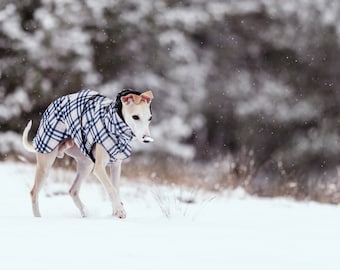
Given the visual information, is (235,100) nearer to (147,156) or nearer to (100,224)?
(147,156)

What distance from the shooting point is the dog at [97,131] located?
554 centimetres

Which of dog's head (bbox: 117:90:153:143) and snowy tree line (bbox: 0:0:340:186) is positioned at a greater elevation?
snowy tree line (bbox: 0:0:340:186)

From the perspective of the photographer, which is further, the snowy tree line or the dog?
the snowy tree line

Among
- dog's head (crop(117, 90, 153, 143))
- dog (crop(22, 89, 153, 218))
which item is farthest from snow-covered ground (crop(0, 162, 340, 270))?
dog's head (crop(117, 90, 153, 143))

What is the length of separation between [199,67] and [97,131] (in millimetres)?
8031

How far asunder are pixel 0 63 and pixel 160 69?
2892 mm

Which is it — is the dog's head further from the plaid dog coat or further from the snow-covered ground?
the snow-covered ground

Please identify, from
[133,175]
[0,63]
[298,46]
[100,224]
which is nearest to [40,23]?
[0,63]

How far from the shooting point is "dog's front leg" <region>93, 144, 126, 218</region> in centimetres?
571

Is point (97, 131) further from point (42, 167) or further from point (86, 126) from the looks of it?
point (42, 167)

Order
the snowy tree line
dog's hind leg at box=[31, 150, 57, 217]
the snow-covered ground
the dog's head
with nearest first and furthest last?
the snow-covered ground
the dog's head
dog's hind leg at box=[31, 150, 57, 217]
the snowy tree line

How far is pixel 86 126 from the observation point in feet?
19.0

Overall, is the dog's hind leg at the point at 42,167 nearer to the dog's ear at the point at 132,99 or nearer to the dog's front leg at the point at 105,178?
the dog's front leg at the point at 105,178

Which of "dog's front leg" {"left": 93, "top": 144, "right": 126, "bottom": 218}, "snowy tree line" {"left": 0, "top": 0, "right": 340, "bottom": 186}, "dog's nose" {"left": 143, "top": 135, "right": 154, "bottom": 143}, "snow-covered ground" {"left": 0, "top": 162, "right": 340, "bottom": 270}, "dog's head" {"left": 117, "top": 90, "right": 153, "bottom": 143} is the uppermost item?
"snowy tree line" {"left": 0, "top": 0, "right": 340, "bottom": 186}
